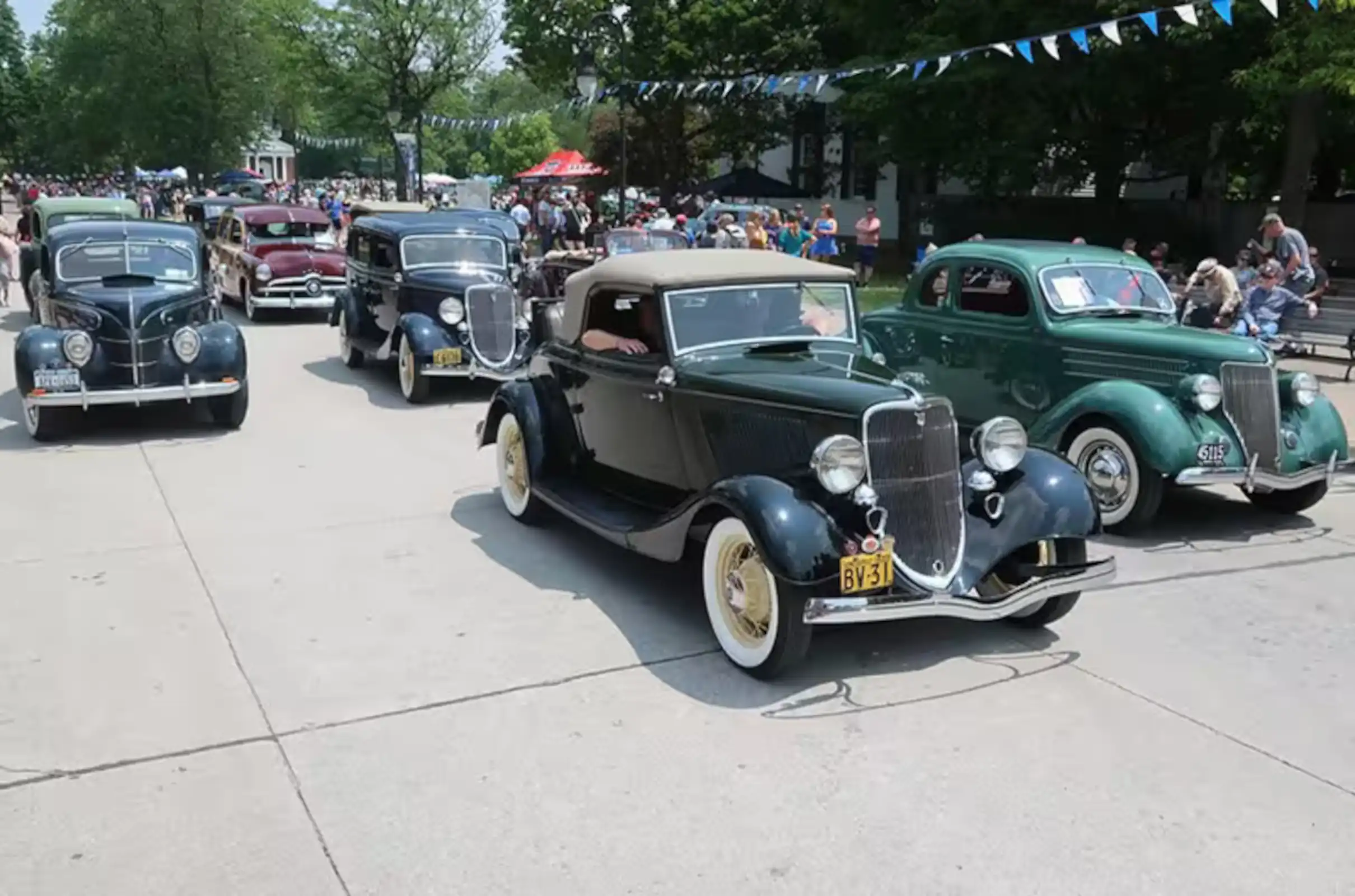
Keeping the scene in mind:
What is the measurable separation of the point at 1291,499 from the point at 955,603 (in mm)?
4306

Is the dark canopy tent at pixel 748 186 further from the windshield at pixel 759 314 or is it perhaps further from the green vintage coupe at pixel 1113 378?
the windshield at pixel 759 314

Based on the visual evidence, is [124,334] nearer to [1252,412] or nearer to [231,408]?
[231,408]

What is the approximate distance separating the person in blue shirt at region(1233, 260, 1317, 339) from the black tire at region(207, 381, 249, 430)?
10.6 metres

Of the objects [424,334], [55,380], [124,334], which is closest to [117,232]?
[124,334]

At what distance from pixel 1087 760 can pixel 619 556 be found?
3.34m

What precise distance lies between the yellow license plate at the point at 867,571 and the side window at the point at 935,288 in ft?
16.4

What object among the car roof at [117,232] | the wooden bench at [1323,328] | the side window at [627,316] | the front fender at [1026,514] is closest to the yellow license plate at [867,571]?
the front fender at [1026,514]

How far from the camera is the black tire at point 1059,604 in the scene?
19.4 ft

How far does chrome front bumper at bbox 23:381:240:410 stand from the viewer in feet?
33.6

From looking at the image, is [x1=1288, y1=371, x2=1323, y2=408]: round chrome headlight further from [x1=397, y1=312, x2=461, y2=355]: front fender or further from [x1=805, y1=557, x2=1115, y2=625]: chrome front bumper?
[x1=397, y1=312, x2=461, y2=355]: front fender

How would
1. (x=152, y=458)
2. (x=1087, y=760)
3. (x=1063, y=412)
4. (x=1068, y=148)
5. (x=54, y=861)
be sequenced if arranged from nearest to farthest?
(x=54, y=861)
(x=1087, y=760)
(x=1063, y=412)
(x=152, y=458)
(x=1068, y=148)

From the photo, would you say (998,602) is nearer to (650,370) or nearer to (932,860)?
(932,860)

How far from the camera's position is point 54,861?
397 centimetres

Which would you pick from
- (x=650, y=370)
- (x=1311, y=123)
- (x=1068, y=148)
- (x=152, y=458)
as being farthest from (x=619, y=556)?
(x=1068, y=148)
